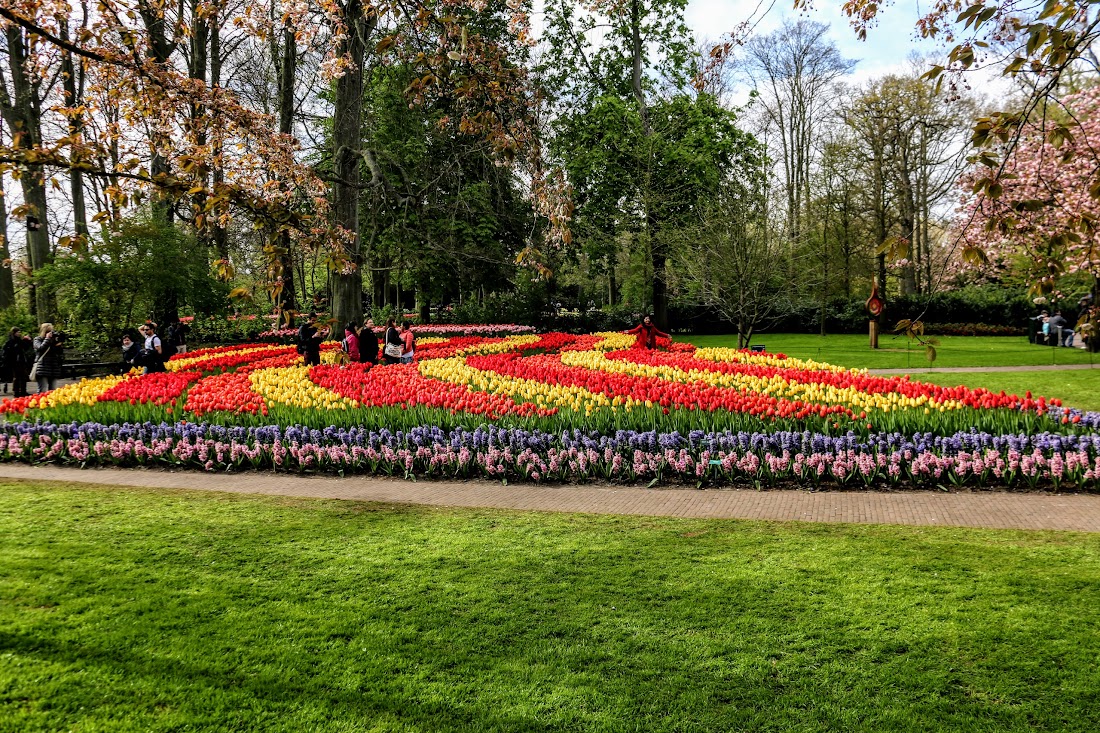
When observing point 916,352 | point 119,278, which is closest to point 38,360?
point 119,278

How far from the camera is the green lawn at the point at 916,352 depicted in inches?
792

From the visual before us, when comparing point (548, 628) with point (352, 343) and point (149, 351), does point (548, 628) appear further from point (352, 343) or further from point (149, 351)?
point (149, 351)

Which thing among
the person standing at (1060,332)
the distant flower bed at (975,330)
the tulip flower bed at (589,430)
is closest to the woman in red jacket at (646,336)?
the tulip flower bed at (589,430)

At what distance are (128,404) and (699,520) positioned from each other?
7.92 metres

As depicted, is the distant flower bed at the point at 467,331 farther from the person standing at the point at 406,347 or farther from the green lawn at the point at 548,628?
the green lawn at the point at 548,628

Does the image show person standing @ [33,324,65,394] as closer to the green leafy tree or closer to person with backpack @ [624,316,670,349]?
the green leafy tree

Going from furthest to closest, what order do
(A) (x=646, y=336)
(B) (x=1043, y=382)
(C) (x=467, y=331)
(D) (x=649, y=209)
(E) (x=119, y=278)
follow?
(D) (x=649, y=209) < (C) (x=467, y=331) < (E) (x=119, y=278) < (A) (x=646, y=336) < (B) (x=1043, y=382)

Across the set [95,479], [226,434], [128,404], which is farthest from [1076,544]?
[128,404]

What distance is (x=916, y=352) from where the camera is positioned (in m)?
25.0

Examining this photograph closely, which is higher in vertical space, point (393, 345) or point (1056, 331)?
point (393, 345)

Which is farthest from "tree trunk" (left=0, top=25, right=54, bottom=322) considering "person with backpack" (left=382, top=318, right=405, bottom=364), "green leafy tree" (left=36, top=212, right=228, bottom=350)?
"person with backpack" (left=382, top=318, right=405, bottom=364)

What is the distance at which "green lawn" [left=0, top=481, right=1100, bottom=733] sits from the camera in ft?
10.9

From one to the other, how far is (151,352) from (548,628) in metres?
12.3

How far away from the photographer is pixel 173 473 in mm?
8578
